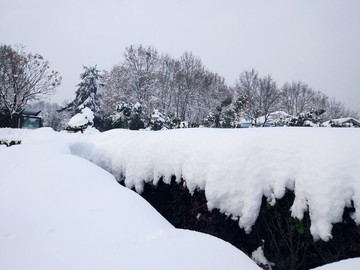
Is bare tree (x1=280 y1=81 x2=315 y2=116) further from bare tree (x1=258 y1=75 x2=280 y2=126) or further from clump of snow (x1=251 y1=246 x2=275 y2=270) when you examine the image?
clump of snow (x1=251 y1=246 x2=275 y2=270)

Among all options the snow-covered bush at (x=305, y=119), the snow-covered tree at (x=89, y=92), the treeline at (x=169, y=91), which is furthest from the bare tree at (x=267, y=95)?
the snow-covered tree at (x=89, y=92)

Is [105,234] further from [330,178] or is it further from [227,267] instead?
[330,178]

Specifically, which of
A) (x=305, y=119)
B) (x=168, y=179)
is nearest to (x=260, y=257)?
(x=168, y=179)

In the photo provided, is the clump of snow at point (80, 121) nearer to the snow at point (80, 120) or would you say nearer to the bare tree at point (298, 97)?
the snow at point (80, 120)

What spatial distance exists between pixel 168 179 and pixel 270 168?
1607 mm

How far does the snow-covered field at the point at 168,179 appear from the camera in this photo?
135 centimetres

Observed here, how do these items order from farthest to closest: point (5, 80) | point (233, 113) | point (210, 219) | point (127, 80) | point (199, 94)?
point (199, 94) → point (127, 80) → point (233, 113) → point (5, 80) → point (210, 219)

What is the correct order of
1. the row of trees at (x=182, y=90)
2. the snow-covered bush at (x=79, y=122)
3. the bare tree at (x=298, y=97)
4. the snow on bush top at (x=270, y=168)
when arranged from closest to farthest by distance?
the snow on bush top at (x=270, y=168)
the snow-covered bush at (x=79, y=122)
the row of trees at (x=182, y=90)
the bare tree at (x=298, y=97)

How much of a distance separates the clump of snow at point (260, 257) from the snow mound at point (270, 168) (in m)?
0.32

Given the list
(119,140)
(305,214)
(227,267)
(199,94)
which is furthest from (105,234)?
(199,94)

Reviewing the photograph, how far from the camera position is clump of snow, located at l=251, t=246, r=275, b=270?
101 inches

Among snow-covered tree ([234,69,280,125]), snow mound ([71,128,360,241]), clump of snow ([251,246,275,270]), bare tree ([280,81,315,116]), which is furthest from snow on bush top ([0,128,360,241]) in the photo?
bare tree ([280,81,315,116])

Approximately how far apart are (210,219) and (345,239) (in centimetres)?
143

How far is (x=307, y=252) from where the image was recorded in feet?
7.62
